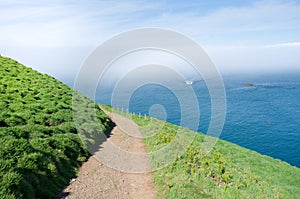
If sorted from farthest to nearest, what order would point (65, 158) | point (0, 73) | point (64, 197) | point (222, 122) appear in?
1. point (222, 122)
2. point (0, 73)
3. point (65, 158)
4. point (64, 197)

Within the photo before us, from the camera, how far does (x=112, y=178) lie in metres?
12.8

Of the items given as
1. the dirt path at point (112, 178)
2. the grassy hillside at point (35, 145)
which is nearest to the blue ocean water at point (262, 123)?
the dirt path at point (112, 178)

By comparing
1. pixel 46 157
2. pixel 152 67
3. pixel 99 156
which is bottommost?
pixel 99 156

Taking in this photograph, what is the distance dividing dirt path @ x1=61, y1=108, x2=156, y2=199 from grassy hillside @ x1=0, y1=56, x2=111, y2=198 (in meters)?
0.63

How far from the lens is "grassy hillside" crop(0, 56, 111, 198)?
8672mm

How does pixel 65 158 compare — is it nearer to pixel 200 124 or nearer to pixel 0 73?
pixel 0 73

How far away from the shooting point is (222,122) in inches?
2970

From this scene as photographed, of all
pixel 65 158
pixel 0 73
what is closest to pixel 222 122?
pixel 0 73

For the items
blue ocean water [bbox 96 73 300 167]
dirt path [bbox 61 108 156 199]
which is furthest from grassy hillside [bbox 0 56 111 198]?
blue ocean water [bbox 96 73 300 167]

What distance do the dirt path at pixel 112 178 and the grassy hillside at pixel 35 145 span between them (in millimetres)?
627

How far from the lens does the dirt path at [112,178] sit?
435 inches

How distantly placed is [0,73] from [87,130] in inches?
659

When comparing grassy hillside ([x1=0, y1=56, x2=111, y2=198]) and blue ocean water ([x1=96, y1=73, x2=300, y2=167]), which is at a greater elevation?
grassy hillside ([x1=0, y1=56, x2=111, y2=198])

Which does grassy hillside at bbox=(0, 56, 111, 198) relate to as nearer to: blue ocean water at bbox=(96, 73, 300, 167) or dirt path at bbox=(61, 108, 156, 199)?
dirt path at bbox=(61, 108, 156, 199)
